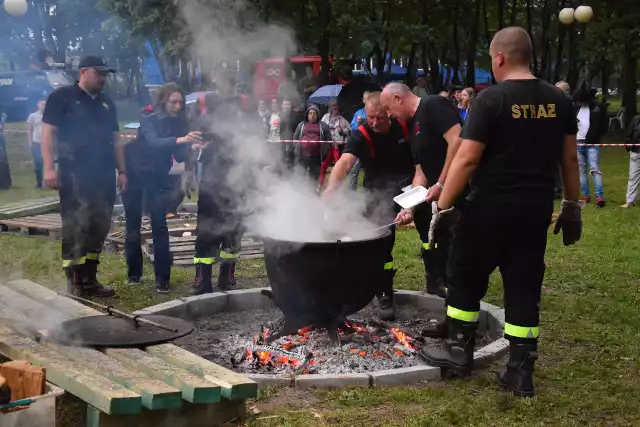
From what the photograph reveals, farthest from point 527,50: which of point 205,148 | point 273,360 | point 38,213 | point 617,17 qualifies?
point 617,17

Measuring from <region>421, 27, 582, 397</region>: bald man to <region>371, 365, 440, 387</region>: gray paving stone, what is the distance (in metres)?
0.47

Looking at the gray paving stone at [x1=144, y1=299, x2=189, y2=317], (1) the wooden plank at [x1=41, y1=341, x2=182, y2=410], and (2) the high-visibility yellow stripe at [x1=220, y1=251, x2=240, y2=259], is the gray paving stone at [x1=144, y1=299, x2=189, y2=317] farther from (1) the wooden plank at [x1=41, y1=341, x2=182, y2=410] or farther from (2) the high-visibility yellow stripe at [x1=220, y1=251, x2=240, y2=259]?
(1) the wooden plank at [x1=41, y1=341, x2=182, y2=410]

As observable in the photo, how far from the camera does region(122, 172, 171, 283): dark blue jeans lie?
7.40 meters

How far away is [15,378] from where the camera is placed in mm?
3771

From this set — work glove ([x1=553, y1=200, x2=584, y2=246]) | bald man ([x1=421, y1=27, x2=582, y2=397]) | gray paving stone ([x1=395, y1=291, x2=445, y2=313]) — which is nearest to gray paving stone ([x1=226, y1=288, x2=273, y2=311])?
gray paving stone ([x1=395, y1=291, x2=445, y2=313])

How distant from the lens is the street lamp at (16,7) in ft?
17.4

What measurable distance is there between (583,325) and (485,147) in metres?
2.53

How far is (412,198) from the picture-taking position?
5285 mm

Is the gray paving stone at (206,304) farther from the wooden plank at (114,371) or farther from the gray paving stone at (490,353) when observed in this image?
the gray paving stone at (490,353)

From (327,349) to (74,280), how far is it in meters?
3.09

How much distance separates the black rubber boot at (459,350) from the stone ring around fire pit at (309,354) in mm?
98

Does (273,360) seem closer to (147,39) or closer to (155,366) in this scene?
(155,366)

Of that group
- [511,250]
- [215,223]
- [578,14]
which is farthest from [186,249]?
[578,14]

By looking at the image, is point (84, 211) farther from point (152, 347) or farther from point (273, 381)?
point (273, 381)
